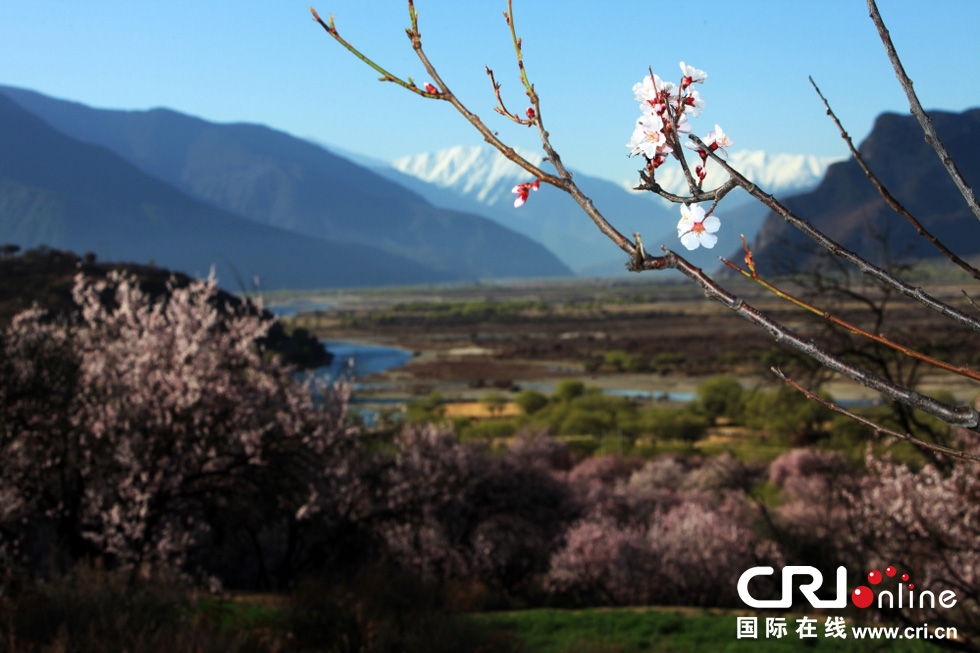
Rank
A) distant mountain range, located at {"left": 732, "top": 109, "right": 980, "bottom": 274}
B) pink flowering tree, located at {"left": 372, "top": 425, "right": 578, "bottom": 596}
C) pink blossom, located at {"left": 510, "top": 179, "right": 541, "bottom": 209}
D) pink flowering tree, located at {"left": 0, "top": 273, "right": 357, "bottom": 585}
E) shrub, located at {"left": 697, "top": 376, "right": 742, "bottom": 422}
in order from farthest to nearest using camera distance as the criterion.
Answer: distant mountain range, located at {"left": 732, "top": 109, "right": 980, "bottom": 274}, shrub, located at {"left": 697, "top": 376, "right": 742, "bottom": 422}, pink flowering tree, located at {"left": 372, "top": 425, "right": 578, "bottom": 596}, pink flowering tree, located at {"left": 0, "top": 273, "right": 357, "bottom": 585}, pink blossom, located at {"left": 510, "top": 179, "right": 541, "bottom": 209}

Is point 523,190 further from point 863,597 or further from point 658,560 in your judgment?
point 658,560

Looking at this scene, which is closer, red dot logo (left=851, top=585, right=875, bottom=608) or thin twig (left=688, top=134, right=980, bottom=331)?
thin twig (left=688, top=134, right=980, bottom=331)

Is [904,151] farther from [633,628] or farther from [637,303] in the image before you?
[633,628]

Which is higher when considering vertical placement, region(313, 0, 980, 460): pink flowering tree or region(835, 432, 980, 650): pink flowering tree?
region(313, 0, 980, 460): pink flowering tree

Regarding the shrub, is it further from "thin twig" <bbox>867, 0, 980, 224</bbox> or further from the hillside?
"thin twig" <bbox>867, 0, 980, 224</bbox>

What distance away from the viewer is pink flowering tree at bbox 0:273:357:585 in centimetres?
1047

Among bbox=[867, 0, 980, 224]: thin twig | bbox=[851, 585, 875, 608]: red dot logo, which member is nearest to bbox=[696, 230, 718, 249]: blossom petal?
bbox=[867, 0, 980, 224]: thin twig

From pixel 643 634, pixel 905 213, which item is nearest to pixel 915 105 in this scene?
pixel 905 213

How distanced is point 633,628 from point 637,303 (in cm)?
12321

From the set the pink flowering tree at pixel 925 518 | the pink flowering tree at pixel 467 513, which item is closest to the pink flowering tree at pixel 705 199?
the pink flowering tree at pixel 925 518

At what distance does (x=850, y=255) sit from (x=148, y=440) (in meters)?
11.5

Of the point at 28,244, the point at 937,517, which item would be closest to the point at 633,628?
the point at 937,517

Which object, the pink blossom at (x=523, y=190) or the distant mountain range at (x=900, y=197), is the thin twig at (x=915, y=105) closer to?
the pink blossom at (x=523, y=190)

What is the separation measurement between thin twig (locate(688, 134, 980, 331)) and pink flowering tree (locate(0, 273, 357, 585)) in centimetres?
970
